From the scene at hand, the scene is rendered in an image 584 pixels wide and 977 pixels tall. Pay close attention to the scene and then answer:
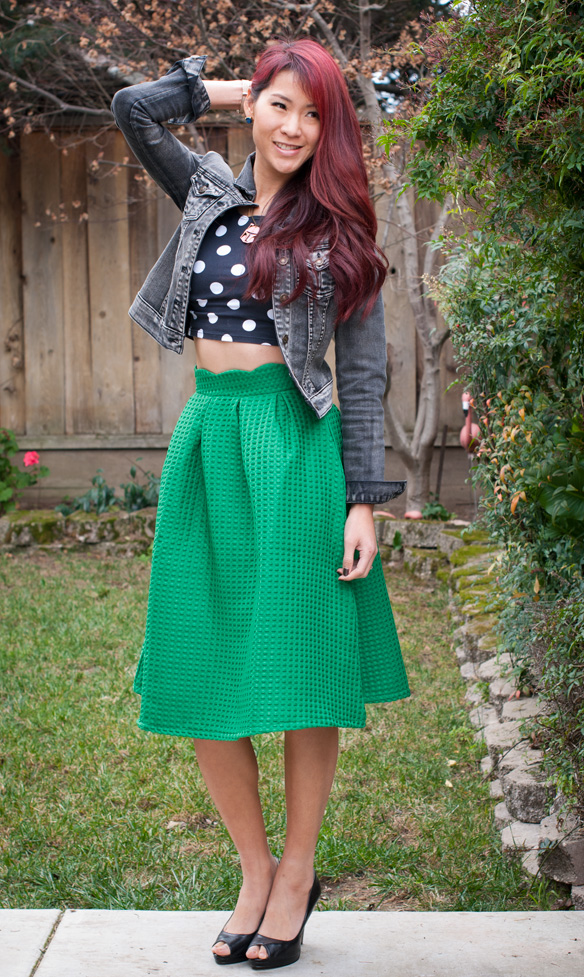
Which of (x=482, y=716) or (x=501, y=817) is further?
(x=482, y=716)

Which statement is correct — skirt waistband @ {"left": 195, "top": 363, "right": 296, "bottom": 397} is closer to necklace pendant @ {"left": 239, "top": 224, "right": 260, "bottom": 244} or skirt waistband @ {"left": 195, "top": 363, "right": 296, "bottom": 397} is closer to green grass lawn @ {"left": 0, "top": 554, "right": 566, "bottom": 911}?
necklace pendant @ {"left": 239, "top": 224, "right": 260, "bottom": 244}

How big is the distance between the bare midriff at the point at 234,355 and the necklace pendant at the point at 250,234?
65 millimetres

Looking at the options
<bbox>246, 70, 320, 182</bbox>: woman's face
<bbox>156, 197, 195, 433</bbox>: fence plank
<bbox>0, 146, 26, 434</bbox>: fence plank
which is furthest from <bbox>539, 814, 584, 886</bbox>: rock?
<bbox>0, 146, 26, 434</bbox>: fence plank

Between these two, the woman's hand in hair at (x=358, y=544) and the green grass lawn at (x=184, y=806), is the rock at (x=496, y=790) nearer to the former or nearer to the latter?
the green grass lawn at (x=184, y=806)

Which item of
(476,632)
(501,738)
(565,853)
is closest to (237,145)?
(476,632)

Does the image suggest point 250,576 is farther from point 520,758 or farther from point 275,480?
point 520,758

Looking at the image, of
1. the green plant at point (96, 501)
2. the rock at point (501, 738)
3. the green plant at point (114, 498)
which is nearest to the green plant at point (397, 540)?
the green plant at point (114, 498)

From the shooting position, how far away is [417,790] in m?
2.77

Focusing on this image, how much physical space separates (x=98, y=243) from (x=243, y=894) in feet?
18.2

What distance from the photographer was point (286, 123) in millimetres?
1826

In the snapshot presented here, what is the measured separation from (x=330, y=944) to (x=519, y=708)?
3.93 ft

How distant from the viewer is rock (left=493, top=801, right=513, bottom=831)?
97.3 inches

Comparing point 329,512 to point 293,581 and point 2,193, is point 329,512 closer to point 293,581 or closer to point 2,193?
point 293,581

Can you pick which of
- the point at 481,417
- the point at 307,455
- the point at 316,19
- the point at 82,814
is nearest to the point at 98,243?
the point at 316,19
